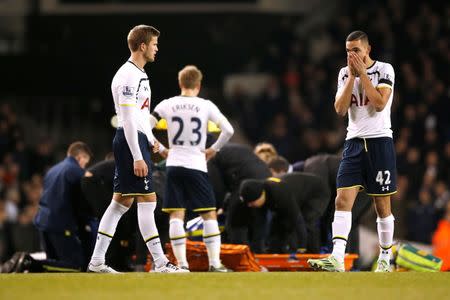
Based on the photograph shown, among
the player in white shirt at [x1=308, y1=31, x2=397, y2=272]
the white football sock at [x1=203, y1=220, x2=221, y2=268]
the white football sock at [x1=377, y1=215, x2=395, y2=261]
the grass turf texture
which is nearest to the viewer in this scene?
the grass turf texture

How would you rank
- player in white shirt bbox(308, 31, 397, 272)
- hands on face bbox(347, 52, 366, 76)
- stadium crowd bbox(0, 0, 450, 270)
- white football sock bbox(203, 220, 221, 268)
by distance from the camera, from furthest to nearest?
stadium crowd bbox(0, 0, 450, 270)
white football sock bbox(203, 220, 221, 268)
player in white shirt bbox(308, 31, 397, 272)
hands on face bbox(347, 52, 366, 76)

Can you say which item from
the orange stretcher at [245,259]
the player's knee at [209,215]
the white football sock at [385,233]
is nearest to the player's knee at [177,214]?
the player's knee at [209,215]

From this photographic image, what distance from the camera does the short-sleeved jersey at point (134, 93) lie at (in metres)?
9.55

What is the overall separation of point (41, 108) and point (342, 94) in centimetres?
1578

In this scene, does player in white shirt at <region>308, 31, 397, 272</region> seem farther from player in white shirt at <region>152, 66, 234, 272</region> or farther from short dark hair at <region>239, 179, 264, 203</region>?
short dark hair at <region>239, 179, 264, 203</region>

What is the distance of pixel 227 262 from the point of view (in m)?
11.1

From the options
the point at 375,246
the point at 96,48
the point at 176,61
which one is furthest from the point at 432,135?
the point at 96,48

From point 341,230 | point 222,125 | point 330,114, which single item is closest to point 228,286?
point 341,230

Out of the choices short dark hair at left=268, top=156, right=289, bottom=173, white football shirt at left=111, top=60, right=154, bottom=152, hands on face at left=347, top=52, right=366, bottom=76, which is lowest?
short dark hair at left=268, top=156, right=289, bottom=173

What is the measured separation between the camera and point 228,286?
26.6 ft

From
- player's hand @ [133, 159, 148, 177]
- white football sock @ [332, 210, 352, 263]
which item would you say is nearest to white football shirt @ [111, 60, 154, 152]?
player's hand @ [133, 159, 148, 177]

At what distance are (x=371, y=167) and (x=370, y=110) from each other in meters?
0.47

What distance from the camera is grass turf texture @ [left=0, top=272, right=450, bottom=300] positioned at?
7.68 metres

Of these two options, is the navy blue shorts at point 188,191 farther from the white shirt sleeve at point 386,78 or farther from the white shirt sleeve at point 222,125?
the white shirt sleeve at point 386,78
